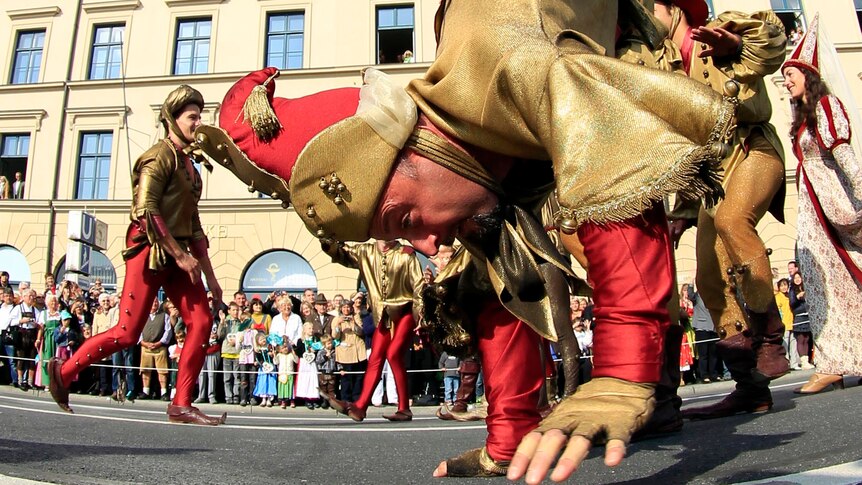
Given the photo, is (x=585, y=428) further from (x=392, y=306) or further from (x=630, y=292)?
(x=392, y=306)

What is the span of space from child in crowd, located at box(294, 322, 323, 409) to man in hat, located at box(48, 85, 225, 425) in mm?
4884

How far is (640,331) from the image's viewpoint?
1222mm

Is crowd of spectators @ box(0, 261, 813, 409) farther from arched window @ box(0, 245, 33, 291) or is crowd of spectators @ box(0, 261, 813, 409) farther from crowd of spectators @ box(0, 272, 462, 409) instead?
arched window @ box(0, 245, 33, 291)

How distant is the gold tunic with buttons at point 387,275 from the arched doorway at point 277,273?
14.8m

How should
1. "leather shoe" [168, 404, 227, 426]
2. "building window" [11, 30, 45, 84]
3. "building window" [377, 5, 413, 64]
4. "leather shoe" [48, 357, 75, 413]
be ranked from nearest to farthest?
"leather shoe" [48, 357, 75, 413], "leather shoe" [168, 404, 227, 426], "building window" [377, 5, 413, 64], "building window" [11, 30, 45, 84]

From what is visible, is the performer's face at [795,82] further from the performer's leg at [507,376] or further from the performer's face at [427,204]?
the performer's face at [427,204]

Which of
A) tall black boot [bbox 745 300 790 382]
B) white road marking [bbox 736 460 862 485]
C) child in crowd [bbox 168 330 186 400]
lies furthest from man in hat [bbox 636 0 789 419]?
child in crowd [bbox 168 330 186 400]

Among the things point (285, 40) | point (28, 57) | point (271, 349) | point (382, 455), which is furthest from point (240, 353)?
point (28, 57)

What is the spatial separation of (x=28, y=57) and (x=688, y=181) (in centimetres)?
2793

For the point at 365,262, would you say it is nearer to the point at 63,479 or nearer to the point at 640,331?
the point at 63,479

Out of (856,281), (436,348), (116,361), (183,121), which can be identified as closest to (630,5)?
(436,348)

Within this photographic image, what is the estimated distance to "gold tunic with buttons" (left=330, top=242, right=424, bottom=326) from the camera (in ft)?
20.4

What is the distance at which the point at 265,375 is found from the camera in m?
9.96

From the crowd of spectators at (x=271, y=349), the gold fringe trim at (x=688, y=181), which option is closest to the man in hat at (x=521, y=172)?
the gold fringe trim at (x=688, y=181)
